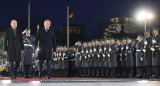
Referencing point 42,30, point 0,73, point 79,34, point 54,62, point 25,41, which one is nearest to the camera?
point 42,30

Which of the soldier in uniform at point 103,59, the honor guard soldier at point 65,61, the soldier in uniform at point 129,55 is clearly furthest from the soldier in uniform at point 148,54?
the honor guard soldier at point 65,61

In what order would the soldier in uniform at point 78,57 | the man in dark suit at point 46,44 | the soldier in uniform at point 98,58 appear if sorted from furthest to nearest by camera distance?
the soldier in uniform at point 78,57, the soldier in uniform at point 98,58, the man in dark suit at point 46,44

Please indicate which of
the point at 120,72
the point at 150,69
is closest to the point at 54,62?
the point at 120,72

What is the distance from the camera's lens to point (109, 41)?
57.2ft

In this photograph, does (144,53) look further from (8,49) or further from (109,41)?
(8,49)

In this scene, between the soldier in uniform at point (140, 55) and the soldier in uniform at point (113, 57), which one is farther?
the soldier in uniform at point (113, 57)

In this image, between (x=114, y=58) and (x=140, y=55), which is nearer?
(x=140, y=55)

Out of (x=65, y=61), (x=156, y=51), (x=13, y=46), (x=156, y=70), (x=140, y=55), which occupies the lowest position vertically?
(x=156, y=70)

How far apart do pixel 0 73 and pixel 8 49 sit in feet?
64.6

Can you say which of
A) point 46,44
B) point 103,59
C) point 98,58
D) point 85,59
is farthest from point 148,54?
point 85,59

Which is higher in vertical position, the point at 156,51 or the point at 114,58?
the point at 156,51

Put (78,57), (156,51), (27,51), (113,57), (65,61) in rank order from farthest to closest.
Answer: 1. (65,61)
2. (78,57)
3. (113,57)
4. (156,51)
5. (27,51)

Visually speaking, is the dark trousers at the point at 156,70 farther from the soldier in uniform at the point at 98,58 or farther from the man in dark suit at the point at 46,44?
the man in dark suit at the point at 46,44

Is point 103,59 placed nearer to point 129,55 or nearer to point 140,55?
point 129,55
